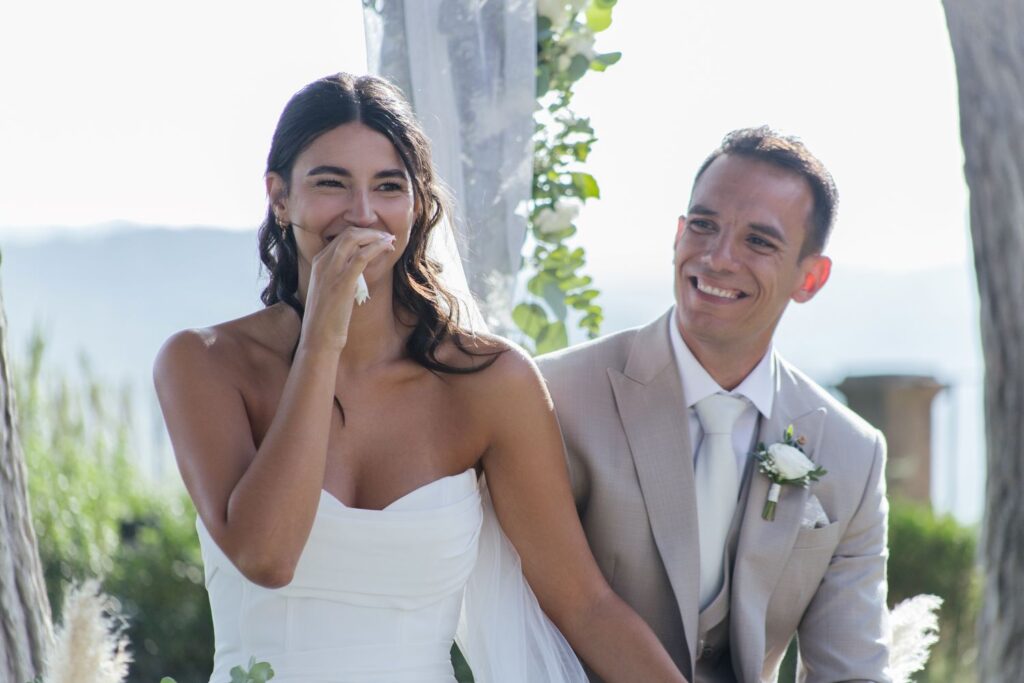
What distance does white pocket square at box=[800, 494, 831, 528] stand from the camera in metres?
3.14

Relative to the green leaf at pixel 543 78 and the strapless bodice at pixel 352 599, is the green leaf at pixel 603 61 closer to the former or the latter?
the green leaf at pixel 543 78

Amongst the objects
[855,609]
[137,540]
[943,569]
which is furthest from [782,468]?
[137,540]

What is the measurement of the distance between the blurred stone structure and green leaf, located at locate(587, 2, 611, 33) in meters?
5.63

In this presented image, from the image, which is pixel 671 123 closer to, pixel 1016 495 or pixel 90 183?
pixel 1016 495

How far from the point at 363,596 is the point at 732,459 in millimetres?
1065

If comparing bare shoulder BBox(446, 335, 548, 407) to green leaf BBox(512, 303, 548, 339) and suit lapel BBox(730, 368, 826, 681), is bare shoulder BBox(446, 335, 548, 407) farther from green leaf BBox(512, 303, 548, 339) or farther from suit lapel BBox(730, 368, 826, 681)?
suit lapel BBox(730, 368, 826, 681)

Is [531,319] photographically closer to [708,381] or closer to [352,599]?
[708,381]

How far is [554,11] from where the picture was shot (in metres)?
3.19

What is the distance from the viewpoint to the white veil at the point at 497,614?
2.90 metres

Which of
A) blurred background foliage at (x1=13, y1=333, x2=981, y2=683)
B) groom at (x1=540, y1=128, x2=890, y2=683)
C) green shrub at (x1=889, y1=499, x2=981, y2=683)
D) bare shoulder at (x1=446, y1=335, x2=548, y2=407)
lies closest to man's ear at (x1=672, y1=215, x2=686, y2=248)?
groom at (x1=540, y1=128, x2=890, y2=683)

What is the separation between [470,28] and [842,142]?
7399mm

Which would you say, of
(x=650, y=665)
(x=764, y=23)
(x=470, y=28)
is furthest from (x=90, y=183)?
(x=650, y=665)

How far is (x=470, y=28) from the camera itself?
9.76 feet

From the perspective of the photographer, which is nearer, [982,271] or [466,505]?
[466,505]
